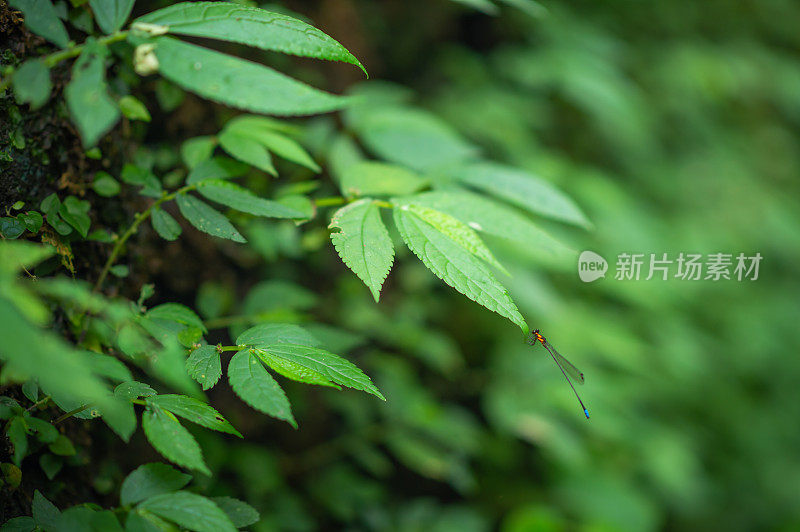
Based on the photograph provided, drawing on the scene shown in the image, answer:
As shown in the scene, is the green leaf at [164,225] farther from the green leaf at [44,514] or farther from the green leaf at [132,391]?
the green leaf at [44,514]

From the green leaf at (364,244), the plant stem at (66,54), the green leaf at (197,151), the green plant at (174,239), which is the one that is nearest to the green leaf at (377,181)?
the green plant at (174,239)

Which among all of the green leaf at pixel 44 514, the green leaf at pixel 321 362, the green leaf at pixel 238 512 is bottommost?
the green leaf at pixel 44 514

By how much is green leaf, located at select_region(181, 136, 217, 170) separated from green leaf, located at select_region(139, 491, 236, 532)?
489 millimetres

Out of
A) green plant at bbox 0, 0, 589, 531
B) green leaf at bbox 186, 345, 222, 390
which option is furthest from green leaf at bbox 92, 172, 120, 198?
green leaf at bbox 186, 345, 222, 390

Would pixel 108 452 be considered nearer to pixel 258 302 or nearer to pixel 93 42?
pixel 258 302

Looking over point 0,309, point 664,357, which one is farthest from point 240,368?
point 664,357

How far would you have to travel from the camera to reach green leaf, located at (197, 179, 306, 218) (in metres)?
0.66

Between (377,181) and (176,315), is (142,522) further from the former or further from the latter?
(377,181)

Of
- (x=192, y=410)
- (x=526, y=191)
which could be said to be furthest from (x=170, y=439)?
(x=526, y=191)

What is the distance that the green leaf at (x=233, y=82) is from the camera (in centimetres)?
51

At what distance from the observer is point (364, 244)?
61 cm

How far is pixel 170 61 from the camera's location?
0.52 metres

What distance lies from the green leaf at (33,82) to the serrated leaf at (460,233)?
0.42 m

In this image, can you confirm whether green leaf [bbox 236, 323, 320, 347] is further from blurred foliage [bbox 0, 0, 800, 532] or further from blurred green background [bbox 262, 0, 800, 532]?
blurred green background [bbox 262, 0, 800, 532]
